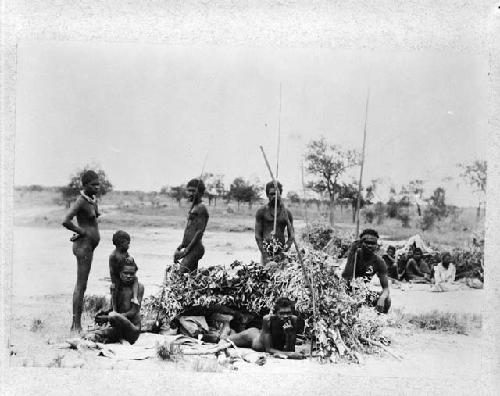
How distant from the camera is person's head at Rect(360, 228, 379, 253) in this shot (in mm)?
6266

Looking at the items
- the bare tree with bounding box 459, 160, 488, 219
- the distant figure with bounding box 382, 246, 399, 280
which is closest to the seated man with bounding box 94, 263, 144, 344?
the distant figure with bounding box 382, 246, 399, 280

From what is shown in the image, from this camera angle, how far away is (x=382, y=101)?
6.19 meters

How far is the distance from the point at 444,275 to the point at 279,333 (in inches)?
78.3

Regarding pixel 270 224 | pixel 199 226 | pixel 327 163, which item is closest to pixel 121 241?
pixel 199 226

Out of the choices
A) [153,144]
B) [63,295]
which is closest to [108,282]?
[63,295]

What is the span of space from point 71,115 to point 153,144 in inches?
34.7

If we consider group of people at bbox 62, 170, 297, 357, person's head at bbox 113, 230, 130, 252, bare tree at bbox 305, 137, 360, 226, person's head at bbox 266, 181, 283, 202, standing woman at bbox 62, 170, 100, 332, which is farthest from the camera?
person's head at bbox 266, 181, 283, 202

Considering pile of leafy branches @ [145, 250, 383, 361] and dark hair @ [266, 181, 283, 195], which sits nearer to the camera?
pile of leafy branches @ [145, 250, 383, 361]

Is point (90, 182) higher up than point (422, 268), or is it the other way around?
point (90, 182)

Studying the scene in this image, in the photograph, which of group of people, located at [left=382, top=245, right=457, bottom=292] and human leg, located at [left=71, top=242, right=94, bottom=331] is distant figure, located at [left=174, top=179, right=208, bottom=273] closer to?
human leg, located at [left=71, top=242, right=94, bottom=331]

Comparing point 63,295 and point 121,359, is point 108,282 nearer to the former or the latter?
point 63,295

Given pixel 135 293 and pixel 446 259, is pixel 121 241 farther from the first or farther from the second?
pixel 446 259

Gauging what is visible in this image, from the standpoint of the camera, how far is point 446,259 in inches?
256

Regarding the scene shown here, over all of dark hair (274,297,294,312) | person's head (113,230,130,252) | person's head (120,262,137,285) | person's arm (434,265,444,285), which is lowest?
dark hair (274,297,294,312)
